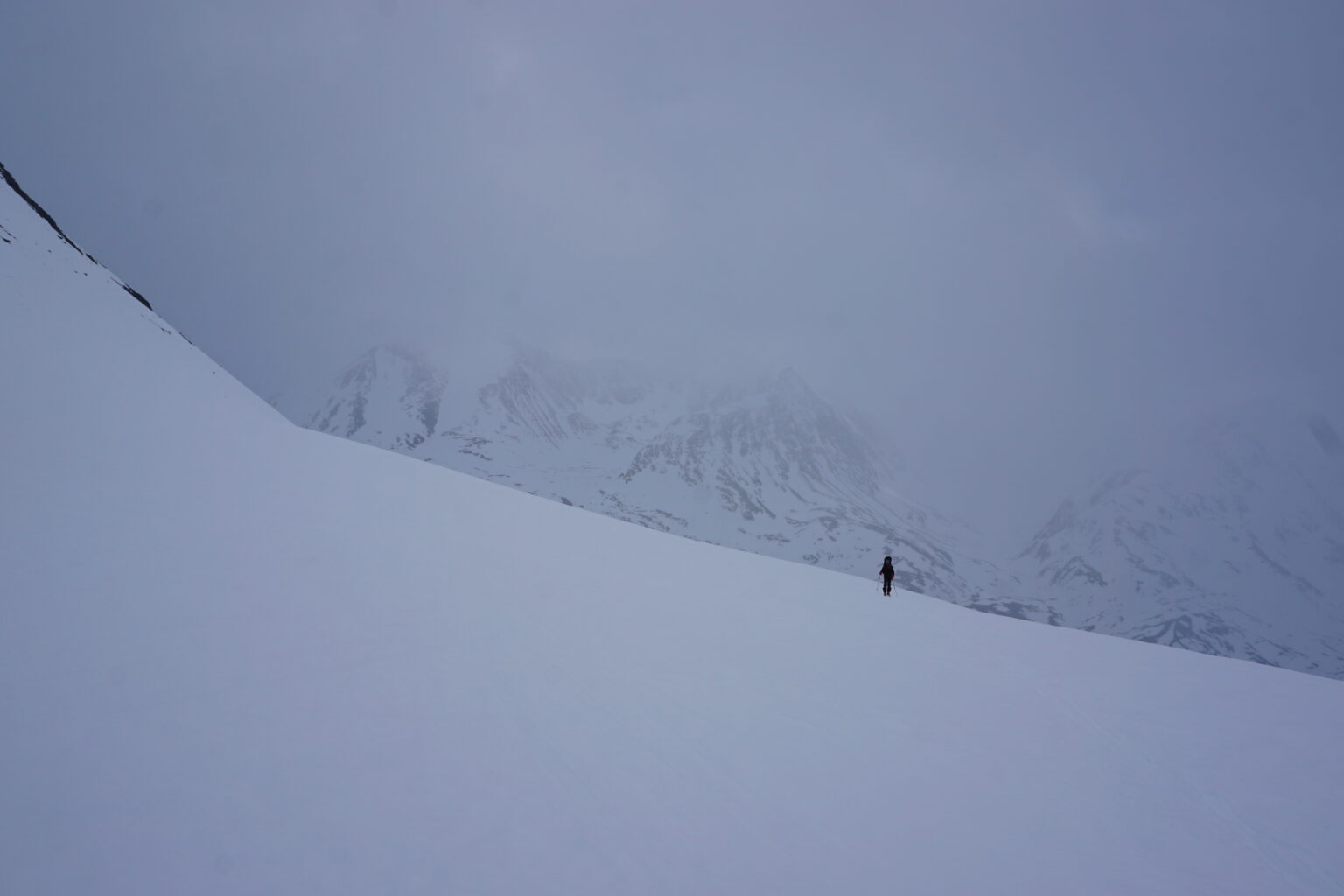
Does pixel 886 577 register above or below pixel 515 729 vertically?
above

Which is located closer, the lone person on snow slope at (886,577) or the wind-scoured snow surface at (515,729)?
the wind-scoured snow surface at (515,729)

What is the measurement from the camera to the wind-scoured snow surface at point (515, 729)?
4996 mm

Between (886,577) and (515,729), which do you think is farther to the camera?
(886,577)

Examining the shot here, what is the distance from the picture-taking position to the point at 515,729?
692cm

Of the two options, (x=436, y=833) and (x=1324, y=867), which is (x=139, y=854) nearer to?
(x=436, y=833)

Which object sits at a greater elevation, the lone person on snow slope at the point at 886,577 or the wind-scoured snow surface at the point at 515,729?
the lone person on snow slope at the point at 886,577

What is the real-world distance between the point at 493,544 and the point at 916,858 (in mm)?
12277

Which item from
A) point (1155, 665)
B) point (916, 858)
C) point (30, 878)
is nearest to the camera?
point (30, 878)

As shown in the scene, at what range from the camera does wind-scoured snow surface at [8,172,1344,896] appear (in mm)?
4996

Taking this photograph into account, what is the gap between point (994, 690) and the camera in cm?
1092

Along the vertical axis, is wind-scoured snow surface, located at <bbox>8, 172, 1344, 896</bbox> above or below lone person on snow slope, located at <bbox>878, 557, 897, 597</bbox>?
below

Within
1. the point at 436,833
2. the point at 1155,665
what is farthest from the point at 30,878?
the point at 1155,665

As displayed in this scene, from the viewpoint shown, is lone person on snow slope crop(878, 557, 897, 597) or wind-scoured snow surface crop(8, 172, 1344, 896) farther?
lone person on snow slope crop(878, 557, 897, 597)

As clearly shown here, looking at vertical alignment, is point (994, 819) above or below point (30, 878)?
above
